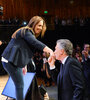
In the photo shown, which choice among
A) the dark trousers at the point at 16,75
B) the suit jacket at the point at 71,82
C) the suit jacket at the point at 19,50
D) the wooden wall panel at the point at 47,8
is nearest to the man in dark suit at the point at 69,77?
the suit jacket at the point at 71,82

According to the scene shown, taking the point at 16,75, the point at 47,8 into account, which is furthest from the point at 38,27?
the point at 47,8

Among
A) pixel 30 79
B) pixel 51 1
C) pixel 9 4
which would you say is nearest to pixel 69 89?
pixel 30 79

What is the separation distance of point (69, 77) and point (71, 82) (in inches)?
1.8

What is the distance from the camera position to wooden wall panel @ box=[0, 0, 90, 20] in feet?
32.1

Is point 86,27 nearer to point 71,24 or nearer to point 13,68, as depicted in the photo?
point 71,24

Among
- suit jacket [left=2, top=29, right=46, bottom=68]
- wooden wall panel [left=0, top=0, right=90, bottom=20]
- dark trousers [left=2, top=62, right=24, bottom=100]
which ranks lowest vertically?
dark trousers [left=2, top=62, right=24, bottom=100]

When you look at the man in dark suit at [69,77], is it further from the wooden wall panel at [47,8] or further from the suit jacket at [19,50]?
the wooden wall panel at [47,8]

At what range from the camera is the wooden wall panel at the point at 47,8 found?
32.1 ft

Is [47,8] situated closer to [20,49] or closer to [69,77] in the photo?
[20,49]

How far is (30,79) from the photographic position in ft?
8.30

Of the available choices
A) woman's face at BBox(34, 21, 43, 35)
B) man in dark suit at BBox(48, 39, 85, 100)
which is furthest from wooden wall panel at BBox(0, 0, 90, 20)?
man in dark suit at BBox(48, 39, 85, 100)

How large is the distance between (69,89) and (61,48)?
1.21 feet

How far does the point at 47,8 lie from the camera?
10586 millimetres

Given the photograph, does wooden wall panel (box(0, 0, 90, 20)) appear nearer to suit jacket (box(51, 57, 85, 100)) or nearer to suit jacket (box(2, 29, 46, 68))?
suit jacket (box(2, 29, 46, 68))
